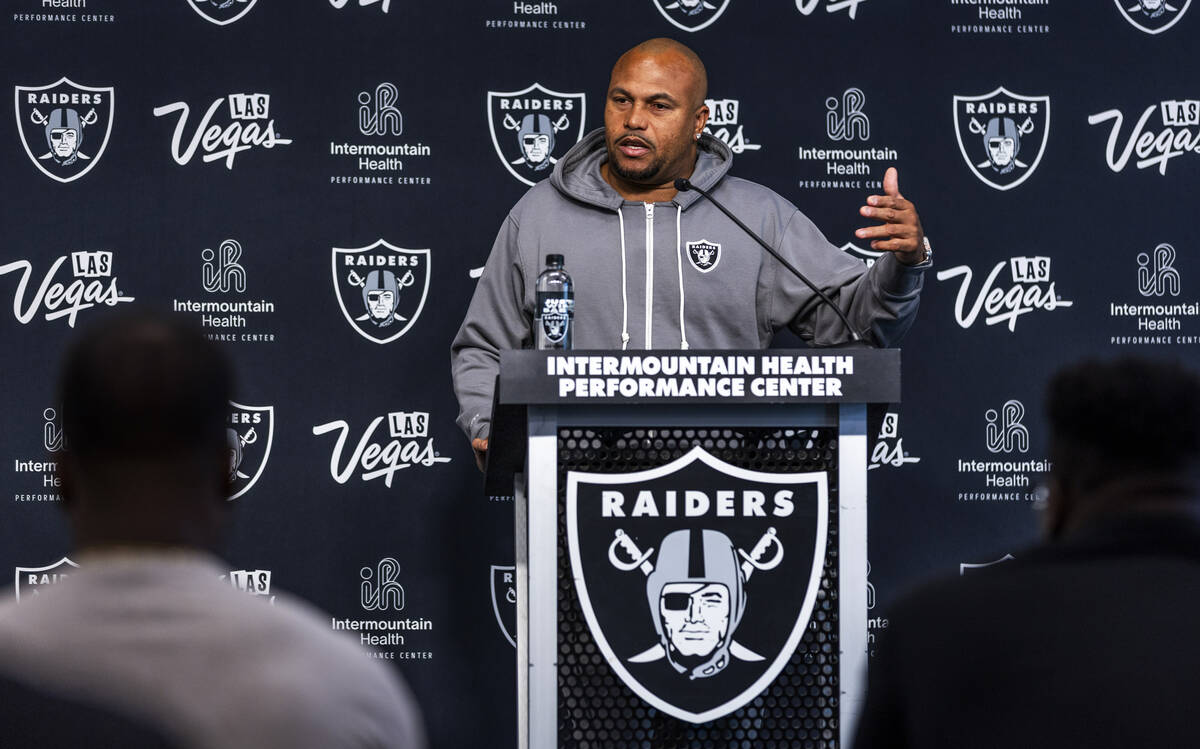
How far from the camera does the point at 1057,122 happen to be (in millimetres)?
4609

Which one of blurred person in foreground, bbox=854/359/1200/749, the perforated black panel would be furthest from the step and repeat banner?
blurred person in foreground, bbox=854/359/1200/749

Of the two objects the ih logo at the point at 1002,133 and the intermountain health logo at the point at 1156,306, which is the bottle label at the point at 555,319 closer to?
the ih logo at the point at 1002,133

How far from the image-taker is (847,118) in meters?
4.56

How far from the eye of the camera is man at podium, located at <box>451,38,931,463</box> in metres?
3.62

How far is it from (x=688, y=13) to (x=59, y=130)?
6.44ft

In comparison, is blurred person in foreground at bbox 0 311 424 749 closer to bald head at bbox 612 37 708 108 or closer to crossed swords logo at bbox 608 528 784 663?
crossed swords logo at bbox 608 528 784 663

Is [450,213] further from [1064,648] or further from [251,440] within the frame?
[1064,648]

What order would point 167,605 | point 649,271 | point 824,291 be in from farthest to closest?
point 649,271 < point 824,291 < point 167,605

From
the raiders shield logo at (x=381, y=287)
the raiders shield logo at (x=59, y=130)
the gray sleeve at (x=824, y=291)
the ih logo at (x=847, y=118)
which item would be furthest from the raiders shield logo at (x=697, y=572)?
the raiders shield logo at (x=59, y=130)

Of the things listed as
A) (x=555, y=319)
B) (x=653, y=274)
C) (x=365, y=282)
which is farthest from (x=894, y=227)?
(x=365, y=282)

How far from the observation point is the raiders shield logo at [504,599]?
171 inches

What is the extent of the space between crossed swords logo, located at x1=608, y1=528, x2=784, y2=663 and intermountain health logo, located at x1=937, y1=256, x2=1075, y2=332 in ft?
7.40

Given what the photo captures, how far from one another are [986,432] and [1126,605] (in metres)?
3.38

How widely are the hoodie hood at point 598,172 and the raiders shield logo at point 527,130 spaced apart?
2.09 ft
